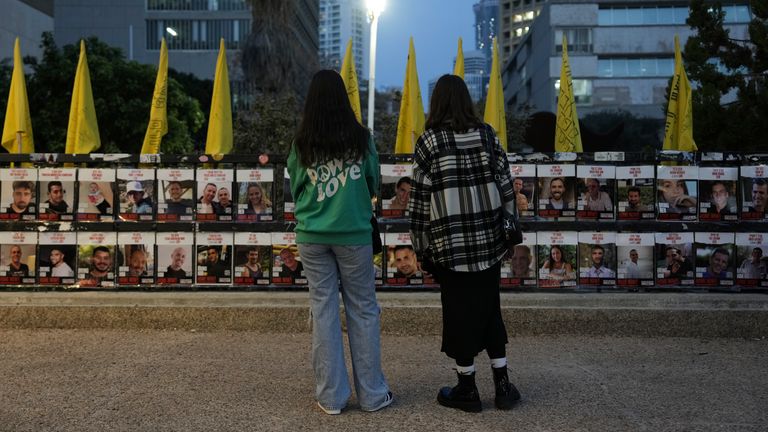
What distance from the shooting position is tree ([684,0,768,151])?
1286 centimetres

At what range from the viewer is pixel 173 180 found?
633 centimetres

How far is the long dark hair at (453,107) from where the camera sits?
13.8 ft

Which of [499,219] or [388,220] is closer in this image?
[499,219]

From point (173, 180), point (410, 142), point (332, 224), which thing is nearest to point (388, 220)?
point (410, 142)

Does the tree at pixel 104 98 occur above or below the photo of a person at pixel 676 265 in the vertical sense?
above

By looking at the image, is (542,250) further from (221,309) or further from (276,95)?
(276,95)

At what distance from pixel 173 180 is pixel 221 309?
1.20 m

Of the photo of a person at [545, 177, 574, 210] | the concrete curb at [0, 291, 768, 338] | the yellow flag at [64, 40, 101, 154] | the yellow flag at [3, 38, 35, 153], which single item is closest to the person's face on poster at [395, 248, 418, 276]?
the concrete curb at [0, 291, 768, 338]

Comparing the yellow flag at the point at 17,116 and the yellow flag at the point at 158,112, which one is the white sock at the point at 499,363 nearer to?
the yellow flag at the point at 158,112

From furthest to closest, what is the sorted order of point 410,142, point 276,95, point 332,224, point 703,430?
point 276,95 < point 410,142 < point 332,224 < point 703,430

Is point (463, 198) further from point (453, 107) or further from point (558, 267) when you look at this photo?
point (558, 267)

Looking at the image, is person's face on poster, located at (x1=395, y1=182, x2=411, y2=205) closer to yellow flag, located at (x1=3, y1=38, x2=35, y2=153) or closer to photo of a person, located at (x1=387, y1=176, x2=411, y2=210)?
photo of a person, located at (x1=387, y1=176, x2=411, y2=210)

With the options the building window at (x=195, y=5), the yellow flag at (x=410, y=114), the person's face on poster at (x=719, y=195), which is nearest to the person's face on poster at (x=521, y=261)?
the yellow flag at (x=410, y=114)

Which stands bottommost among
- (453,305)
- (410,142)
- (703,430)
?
(703,430)
